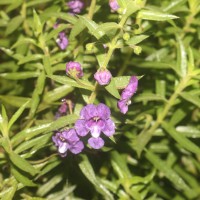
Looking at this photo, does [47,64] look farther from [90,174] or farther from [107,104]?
[90,174]

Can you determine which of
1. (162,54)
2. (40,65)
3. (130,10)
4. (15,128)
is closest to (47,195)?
(15,128)

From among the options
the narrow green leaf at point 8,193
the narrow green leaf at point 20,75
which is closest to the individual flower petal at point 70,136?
the narrow green leaf at point 8,193

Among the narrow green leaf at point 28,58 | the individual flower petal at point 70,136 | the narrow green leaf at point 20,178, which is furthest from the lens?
the narrow green leaf at point 28,58

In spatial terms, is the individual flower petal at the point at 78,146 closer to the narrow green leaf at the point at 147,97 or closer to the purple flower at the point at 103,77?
the purple flower at the point at 103,77

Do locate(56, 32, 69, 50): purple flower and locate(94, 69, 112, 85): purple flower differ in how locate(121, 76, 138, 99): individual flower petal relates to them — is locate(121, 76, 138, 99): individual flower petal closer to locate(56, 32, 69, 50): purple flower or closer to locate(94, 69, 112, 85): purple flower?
locate(94, 69, 112, 85): purple flower

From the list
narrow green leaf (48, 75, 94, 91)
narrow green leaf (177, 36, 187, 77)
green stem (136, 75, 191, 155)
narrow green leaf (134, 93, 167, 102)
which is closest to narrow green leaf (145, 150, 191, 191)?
green stem (136, 75, 191, 155)

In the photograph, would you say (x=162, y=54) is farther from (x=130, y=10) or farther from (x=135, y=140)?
(x=130, y=10)

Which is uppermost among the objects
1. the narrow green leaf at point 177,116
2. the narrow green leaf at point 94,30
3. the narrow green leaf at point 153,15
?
the narrow green leaf at point 153,15

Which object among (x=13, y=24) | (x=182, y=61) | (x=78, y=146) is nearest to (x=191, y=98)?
(x=182, y=61)

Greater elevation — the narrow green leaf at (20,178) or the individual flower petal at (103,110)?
the individual flower petal at (103,110)
